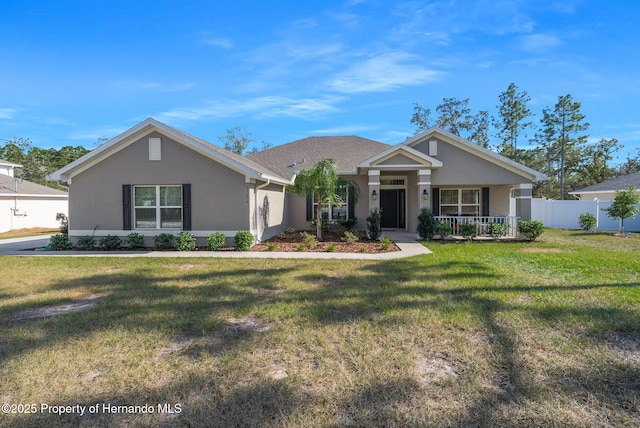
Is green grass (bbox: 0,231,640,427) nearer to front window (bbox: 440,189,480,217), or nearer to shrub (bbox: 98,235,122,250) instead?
shrub (bbox: 98,235,122,250)

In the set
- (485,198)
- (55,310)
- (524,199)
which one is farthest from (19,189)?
(524,199)

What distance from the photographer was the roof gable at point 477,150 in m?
14.7

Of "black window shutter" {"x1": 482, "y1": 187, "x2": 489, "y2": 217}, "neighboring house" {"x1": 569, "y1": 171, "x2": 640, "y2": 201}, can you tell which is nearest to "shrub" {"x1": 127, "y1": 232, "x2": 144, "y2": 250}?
"black window shutter" {"x1": 482, "y1": 187, "x2": 489, "y2": 217}

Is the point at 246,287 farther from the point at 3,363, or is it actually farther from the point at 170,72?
the point at 170,72

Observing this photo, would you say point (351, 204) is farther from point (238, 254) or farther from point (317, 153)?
point (238, 254)

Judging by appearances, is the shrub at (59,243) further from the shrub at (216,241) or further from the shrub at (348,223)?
the shrub at (348,223)

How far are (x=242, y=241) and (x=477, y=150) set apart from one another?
10576 millimetres

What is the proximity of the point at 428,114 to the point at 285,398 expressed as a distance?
3712 cm

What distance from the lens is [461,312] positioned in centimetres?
513

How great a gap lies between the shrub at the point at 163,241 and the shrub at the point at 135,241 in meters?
0.47

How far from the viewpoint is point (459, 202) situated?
16.9m

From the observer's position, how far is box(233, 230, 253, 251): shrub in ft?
39.0

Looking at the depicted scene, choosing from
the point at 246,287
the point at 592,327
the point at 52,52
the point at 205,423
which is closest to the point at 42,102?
the point at 52,52

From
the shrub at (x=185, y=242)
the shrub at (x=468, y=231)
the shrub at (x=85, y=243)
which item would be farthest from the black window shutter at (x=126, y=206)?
the shrub at (x=468, y=231)
